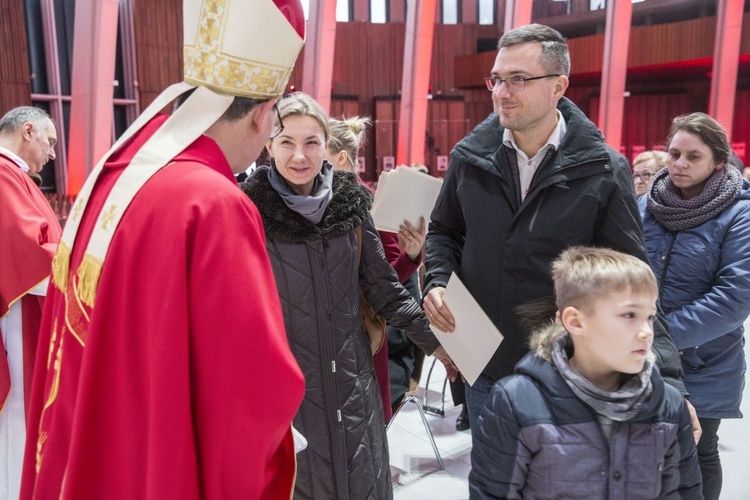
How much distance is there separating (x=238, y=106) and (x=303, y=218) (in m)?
0.87

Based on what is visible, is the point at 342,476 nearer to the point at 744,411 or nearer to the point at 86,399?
the point at 86,399

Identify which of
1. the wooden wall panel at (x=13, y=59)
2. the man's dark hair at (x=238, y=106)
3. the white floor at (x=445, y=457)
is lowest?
the white floor at (x=445, y=457)

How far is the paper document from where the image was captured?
2559 mm

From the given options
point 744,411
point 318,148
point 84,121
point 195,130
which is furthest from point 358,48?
point 195,130

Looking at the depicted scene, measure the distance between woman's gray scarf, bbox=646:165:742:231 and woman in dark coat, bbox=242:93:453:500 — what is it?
1.18 metres

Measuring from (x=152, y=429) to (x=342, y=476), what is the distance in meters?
1.12

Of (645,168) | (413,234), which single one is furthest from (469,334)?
(645,168)

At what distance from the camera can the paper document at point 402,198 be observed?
2559 millimetres

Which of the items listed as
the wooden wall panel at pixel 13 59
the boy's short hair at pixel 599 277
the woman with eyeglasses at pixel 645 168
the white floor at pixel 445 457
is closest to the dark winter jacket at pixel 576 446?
the boy's short hair at pixel 599 277

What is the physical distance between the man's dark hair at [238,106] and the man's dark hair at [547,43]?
3.56 feet

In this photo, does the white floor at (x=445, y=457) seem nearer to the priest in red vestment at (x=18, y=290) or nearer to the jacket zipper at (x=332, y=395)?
the jacket zipper at (x=332, y=395)

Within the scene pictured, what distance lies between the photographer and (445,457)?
3703 mm

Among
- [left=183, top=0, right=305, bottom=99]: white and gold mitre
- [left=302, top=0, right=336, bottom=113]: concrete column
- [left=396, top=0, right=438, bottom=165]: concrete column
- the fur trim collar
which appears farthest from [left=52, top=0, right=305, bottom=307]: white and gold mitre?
[left=396, top=0, right=438, bottom=165]: concrete column

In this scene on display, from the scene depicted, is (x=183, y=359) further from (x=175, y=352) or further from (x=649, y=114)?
(x=649, y=114)
